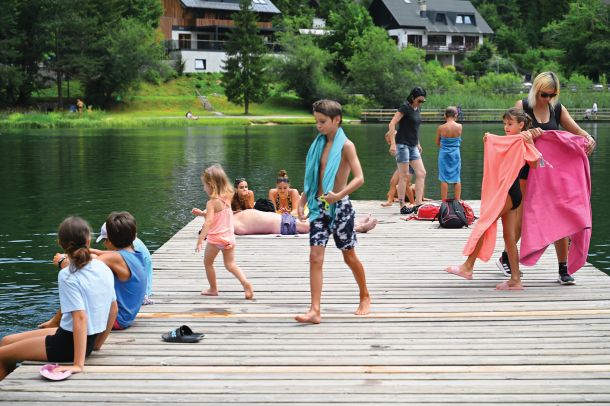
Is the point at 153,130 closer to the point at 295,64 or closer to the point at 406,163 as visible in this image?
the point at 295,64

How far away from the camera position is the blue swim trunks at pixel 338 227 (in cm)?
656

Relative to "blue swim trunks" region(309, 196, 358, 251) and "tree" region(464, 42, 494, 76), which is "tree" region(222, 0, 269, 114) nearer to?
"tree" region(464, 42, 494, 76)

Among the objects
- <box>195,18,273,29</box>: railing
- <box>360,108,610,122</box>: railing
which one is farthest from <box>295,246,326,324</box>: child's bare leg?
<box>195,18,273,29</box>: railing

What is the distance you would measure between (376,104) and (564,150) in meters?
64.5

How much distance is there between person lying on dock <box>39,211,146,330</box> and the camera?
614cm

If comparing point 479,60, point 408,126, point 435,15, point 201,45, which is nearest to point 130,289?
point 408,126

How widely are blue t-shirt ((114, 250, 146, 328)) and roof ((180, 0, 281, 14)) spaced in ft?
257

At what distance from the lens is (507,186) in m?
7.76

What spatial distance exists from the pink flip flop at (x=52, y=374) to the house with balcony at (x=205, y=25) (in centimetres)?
7715

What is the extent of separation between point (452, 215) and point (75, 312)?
784 cm

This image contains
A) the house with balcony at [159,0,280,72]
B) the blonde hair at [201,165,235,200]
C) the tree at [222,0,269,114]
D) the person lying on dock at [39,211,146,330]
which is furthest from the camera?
the house with balcony at [159,0,280,72]

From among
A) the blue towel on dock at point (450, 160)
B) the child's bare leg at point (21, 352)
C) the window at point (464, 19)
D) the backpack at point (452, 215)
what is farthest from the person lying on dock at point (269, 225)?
the window at point (464, 19)

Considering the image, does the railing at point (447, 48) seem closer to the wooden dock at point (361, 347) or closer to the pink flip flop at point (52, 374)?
the wooden dock at point (361, 347)

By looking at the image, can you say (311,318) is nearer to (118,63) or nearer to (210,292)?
(210,292)
